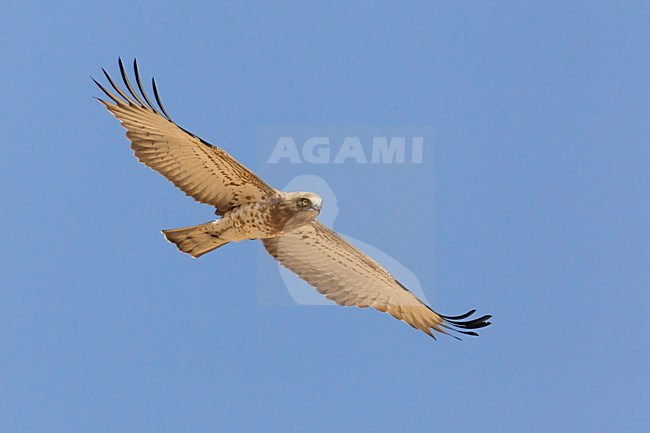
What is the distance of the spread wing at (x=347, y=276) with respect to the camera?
16328 mm

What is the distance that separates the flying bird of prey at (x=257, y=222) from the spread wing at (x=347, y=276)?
0.01 metres

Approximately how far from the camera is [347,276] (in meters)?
16.7

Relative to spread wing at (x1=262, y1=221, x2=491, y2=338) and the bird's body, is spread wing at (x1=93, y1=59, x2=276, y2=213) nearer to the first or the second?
the bird's body

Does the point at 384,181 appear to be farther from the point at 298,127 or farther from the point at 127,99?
the point at 127,99

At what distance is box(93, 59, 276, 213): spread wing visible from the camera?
1475 centimetres

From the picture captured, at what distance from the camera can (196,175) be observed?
1536 cm

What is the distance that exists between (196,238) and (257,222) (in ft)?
2.65

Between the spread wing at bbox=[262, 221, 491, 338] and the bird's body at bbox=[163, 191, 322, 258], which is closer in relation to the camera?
the bird's body at bbox=[163, 191, 322, 258]

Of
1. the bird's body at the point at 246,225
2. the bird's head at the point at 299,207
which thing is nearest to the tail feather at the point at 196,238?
the bird's body at the point at 246,225

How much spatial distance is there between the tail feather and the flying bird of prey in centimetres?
1
